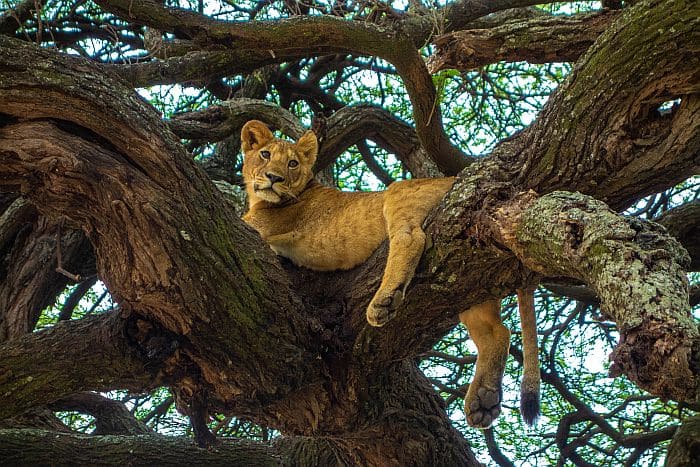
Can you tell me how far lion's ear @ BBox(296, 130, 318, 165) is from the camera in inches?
254

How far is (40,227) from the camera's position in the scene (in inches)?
278

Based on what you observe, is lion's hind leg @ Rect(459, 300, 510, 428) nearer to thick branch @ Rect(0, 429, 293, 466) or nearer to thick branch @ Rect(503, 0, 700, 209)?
thick branch @ Rect(503, 0, 700, 209)

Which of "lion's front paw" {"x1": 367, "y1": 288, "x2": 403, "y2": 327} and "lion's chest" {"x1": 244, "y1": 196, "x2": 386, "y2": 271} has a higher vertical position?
"lion's chest" {"x1": 244, "y1": 196, "x2": 386, "y2": 271}

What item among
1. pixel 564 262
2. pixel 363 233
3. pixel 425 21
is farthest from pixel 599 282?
pixel 425 21

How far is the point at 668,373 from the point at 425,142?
13.6ft

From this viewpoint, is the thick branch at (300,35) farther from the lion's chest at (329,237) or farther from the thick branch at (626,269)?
the thick branch at (626,269)

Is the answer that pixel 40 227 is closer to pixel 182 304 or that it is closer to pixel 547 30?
pixel 182 304

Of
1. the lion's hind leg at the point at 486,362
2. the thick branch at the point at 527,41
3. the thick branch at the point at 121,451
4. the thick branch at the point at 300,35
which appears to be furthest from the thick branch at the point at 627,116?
the thick branch at the point at 121,451

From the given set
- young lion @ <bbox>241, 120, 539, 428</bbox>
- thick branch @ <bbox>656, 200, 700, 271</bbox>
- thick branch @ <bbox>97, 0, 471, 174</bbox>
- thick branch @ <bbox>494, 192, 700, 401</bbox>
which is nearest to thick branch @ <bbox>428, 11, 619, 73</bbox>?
thick branch @ <bbox>97, 0, 471, 174</bbox>

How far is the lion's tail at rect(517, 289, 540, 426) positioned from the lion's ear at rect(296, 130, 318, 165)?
1.96 metres

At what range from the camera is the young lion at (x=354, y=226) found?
14.8 ft

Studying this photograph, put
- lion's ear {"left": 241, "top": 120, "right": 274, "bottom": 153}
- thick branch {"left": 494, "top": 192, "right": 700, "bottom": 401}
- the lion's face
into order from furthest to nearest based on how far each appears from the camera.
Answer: lion's ear {"left": 241, "top": 120, "right": 274, "bottom": 153}
the lion's face
thick branch {"left": 494, "top": 192, "right": 700, "bottom": 401}

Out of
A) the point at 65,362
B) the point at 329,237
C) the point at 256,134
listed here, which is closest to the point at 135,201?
the point at 65,362

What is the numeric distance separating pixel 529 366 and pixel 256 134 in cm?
262
